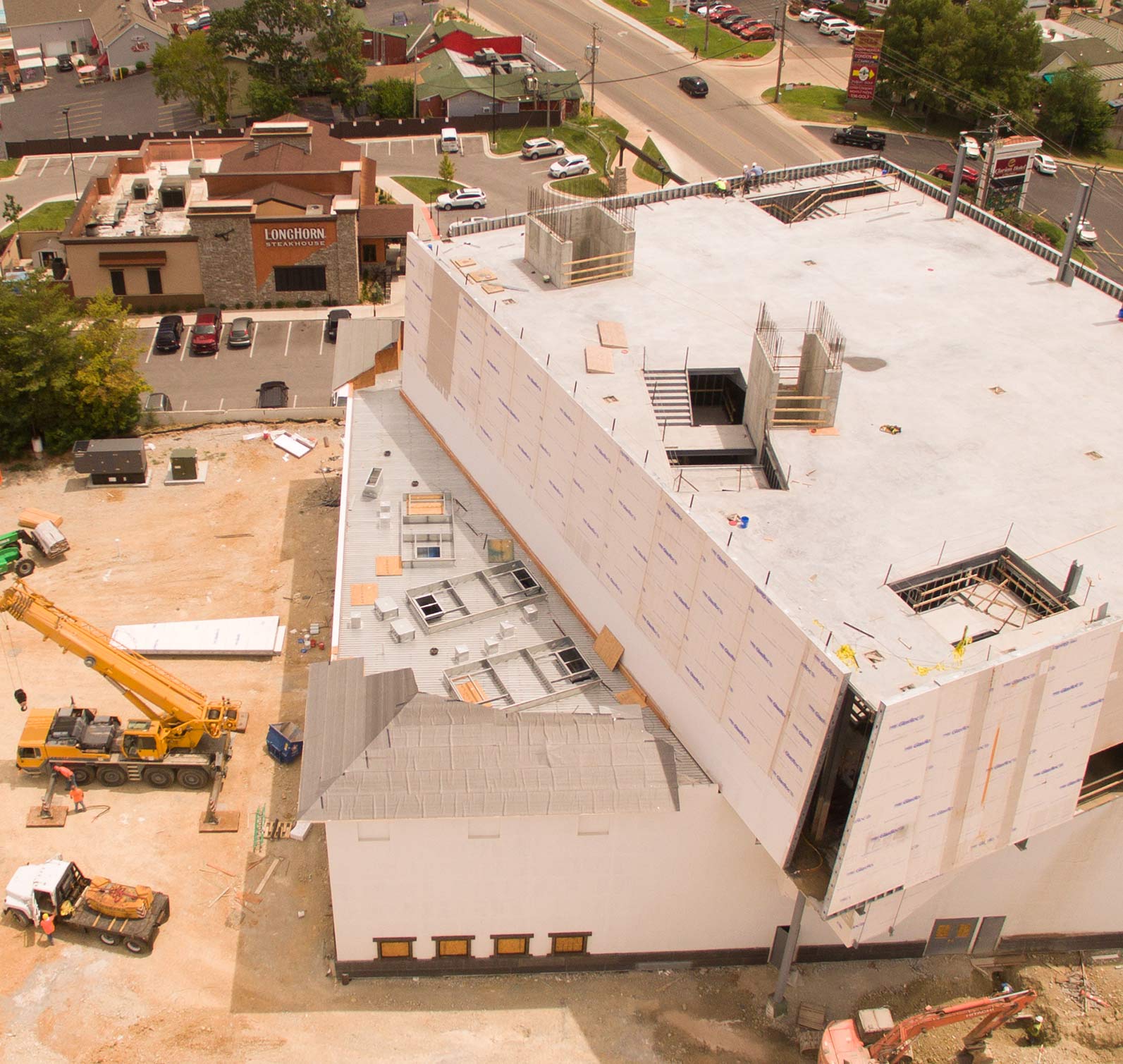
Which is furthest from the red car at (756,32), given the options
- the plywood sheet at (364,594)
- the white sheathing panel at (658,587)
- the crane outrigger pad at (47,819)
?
the crane outrigger pad at (47,819)

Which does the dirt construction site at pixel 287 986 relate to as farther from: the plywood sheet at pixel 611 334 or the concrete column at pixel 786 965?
the plywood sheet at pixel 611 334

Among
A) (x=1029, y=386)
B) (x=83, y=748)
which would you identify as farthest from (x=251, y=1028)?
(x=1029, y=386)

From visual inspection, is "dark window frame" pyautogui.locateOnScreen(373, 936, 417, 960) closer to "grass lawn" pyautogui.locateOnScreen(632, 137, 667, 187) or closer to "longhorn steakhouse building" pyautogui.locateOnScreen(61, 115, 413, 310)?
"longhorn steakhouse building" pyautogui.locateOnScreen(61, 115, 413, 310)

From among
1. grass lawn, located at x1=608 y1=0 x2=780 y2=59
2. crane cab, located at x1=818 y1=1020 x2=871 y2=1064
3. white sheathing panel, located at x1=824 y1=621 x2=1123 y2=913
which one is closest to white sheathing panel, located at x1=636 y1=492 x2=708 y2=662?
white sheathing panel, located at x1=824 y1=621 x2=1123 y2=913

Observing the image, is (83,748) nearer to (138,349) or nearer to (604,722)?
(604,722)

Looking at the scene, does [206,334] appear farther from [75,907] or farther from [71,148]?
[75,907]

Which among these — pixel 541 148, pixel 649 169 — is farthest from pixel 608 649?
pixel 541 148
